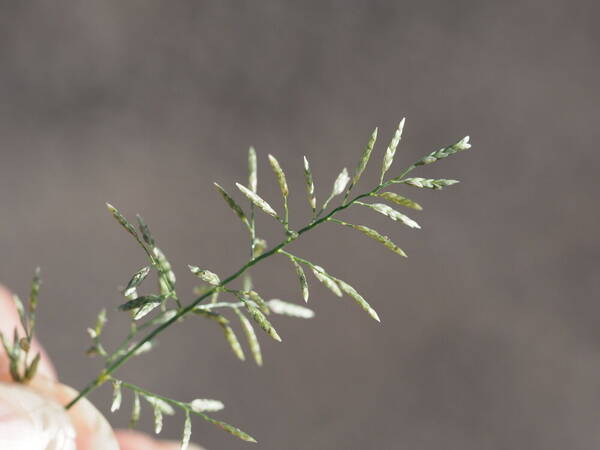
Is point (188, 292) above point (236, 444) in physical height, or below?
above

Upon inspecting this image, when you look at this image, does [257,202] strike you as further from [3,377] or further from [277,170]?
[3,377]

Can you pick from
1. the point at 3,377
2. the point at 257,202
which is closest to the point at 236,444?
the point at 3,377

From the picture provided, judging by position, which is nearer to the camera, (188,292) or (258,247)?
(258,247)

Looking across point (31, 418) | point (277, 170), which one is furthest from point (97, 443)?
point (277, 170)

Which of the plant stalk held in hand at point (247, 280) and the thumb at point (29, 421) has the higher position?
the plant stalk held in hand at point (247, 280)

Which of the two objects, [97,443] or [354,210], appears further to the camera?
Result: [354,210]

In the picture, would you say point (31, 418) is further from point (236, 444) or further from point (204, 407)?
point (236, 444)
